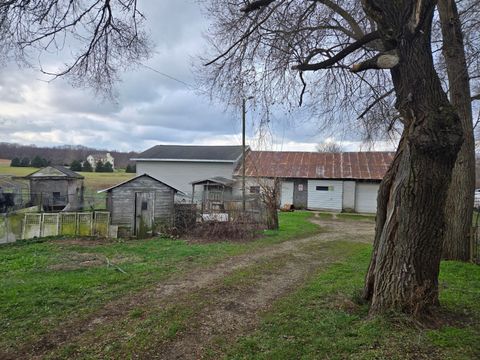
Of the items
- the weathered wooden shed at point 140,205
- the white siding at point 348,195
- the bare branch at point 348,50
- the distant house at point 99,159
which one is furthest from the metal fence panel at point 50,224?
the distant house at point 99,159

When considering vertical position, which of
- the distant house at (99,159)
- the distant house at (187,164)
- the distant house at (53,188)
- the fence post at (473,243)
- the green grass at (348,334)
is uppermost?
the distant house at (99,159)

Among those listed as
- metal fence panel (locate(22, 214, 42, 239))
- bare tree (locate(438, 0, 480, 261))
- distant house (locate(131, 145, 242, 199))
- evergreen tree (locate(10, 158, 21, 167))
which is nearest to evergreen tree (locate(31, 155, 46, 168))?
evergreen tree (locate(10, 158, 21, 167))

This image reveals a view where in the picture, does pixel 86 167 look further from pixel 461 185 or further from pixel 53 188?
pixel 461 185

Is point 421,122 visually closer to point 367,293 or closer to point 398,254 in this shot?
point 398,254

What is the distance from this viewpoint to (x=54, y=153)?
160 ft

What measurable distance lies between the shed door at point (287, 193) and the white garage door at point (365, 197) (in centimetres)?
507

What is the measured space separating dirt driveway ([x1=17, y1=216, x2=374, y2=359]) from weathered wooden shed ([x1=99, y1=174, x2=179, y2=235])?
6678mm

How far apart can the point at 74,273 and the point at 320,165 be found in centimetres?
2342

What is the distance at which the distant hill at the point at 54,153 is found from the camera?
44.8 meters

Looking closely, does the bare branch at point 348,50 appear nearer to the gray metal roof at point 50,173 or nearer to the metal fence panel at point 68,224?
the metal fence panel at point 68,224

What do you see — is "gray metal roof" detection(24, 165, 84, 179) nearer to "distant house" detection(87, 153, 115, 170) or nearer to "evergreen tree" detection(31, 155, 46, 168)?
"evergreen tree" detection(31, 155, 46, 168)

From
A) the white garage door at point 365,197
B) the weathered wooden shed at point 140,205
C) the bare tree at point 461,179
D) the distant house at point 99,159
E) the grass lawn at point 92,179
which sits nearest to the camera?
the bare tree at point 461,179

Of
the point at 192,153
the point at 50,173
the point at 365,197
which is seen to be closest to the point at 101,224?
the point at 50,173

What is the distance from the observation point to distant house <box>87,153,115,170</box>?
50.3 meters
